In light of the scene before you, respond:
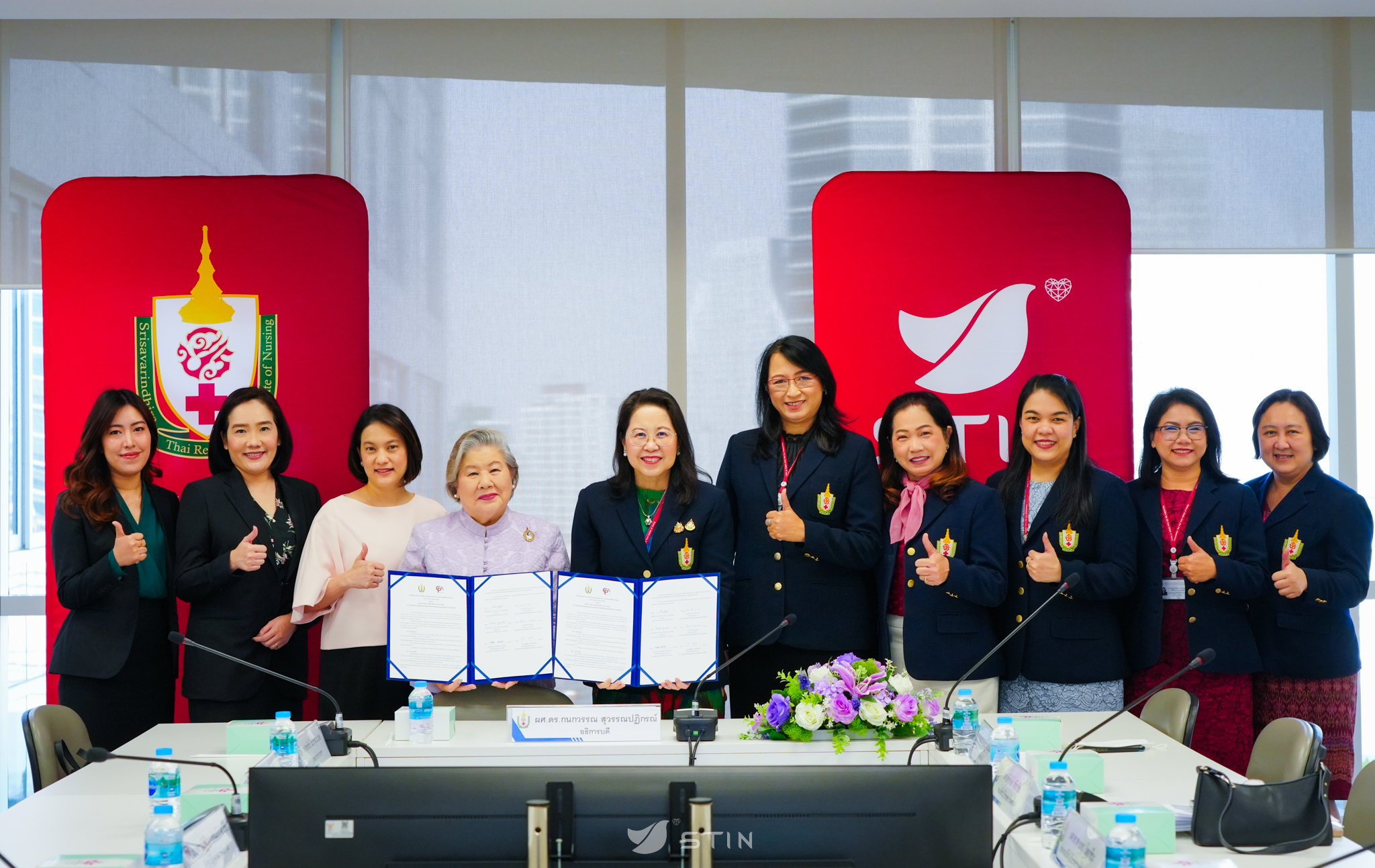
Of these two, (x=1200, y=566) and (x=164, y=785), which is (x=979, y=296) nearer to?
(x=1200, y=566)

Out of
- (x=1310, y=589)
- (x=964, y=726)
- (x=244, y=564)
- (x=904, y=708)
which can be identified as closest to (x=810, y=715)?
(x=904, y=708)

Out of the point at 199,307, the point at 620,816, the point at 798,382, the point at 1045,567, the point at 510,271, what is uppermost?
the point at 510,271

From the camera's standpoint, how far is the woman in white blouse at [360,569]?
11.5 feet

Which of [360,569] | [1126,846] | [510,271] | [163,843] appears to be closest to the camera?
[1126,846]

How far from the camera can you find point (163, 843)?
177cm

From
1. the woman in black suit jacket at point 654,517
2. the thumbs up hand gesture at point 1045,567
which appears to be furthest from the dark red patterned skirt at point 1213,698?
the woman in black suit jacket at point 654,517

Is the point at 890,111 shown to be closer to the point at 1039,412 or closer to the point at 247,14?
the point at 1039,412

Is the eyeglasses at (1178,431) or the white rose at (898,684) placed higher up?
the eyeglasses at (1178,431)

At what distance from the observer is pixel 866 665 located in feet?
8.79

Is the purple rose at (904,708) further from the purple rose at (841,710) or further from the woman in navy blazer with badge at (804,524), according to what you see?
the woman in navy blazer with badge at (804,524)

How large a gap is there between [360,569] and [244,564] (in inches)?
16.1

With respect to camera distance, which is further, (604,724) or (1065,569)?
(1065,569)

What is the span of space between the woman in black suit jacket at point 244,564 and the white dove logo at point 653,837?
97.6 inches

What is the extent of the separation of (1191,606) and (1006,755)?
1616 millimetres
